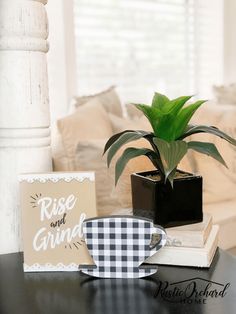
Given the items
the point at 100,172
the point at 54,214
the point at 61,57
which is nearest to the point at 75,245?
the point at 54,214

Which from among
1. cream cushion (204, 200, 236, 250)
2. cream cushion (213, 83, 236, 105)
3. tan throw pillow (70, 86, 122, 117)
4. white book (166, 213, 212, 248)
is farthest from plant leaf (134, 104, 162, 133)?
cream cushion (213, 83, 236, 105)

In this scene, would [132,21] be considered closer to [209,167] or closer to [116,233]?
[209,167]

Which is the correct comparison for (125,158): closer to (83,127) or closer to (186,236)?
(186,236)

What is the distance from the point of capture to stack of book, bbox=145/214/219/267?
938 millimetres

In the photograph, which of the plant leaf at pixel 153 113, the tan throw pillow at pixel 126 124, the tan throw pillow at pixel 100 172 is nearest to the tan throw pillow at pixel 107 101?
the tan throw pillow at pixel 126 124

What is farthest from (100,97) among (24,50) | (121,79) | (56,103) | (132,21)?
(24,50)

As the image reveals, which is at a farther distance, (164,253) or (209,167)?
(209,167)

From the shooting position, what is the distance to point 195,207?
0.98m

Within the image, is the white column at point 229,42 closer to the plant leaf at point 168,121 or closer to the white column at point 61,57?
the white column at point 61,57

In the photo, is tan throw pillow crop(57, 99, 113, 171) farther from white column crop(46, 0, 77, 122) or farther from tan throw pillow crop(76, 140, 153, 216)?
white column crop(46, 0, 77, 122)

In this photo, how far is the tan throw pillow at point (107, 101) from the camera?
237cm

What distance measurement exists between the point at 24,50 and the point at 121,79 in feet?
6.77

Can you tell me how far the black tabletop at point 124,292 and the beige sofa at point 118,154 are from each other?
Result: 0.48 meters

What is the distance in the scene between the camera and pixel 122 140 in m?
0.95
